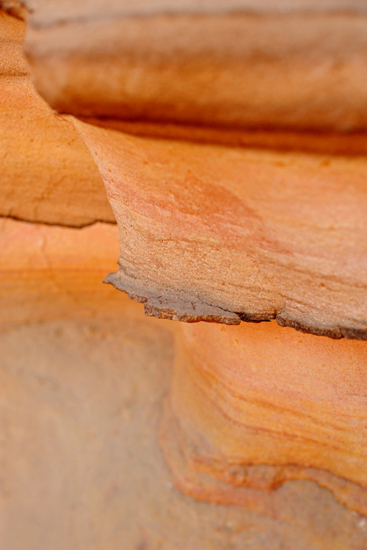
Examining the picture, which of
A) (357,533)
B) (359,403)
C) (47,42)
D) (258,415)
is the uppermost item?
(47,42)

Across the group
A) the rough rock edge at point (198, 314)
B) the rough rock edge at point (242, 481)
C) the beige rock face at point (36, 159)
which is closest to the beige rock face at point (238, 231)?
the rough rock edge at point (198, 314)

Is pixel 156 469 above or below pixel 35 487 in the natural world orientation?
above

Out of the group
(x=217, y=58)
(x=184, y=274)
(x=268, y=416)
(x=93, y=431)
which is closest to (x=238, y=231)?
(x=184, y=274)

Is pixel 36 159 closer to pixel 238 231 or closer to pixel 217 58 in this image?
pixel 238 231

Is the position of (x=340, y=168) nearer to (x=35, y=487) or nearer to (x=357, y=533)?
(x=357, y=533)

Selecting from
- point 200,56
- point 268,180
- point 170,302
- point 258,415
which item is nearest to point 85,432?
point 258,415

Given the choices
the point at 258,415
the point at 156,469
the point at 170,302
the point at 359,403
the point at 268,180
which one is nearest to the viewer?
the point at 268,180
